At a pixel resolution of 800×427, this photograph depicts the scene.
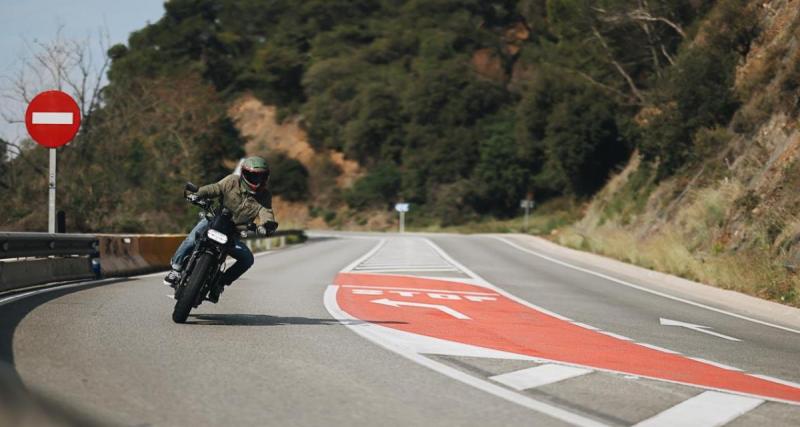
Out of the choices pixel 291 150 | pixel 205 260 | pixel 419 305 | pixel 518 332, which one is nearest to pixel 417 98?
pixel 291 150

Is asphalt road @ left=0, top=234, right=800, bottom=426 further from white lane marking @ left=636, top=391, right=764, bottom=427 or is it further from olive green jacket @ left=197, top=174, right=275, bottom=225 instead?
olive green jacket @ left=197, top=174, right=275, bottom=225

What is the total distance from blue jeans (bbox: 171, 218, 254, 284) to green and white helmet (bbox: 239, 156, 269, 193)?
2.03 ft

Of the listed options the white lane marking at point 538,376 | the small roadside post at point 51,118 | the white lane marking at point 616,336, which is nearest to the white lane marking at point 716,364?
the white lane marking at point 616,336

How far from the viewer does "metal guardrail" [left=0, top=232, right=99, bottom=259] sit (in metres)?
13.4

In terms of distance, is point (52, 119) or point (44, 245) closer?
point (44, 245)

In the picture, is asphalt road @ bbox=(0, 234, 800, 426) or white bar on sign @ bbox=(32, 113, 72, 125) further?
white bar on sign @ bbox=(32, 113, 72, 125)

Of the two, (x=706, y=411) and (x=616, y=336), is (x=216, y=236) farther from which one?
(x=706, y=411)

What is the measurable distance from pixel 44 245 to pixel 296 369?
8.85 metres

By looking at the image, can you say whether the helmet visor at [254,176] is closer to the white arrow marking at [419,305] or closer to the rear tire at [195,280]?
the rear tire at [195,280]

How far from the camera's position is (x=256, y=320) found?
1111 cm

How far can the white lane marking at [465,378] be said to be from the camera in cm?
607

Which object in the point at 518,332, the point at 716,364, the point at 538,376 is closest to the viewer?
the point at 538,376

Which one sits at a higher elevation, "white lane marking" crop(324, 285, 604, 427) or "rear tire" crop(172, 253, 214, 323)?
"rear tire" crop(172, 253, 214, 323)

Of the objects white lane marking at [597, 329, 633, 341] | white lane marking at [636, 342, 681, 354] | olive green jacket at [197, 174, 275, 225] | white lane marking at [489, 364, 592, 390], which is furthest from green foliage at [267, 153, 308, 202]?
white lane marking at [489, 364, 592, 390]
